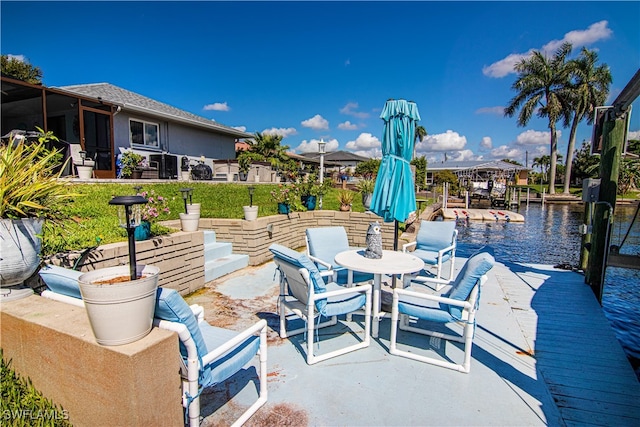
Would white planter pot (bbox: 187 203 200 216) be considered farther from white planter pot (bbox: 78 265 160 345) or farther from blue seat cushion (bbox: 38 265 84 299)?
white planter pot (bbox: 78 265 160 345)

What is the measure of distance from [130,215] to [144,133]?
13.4 meters

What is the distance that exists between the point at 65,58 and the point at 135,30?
4.96m

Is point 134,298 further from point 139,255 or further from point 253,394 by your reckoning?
point 139,255

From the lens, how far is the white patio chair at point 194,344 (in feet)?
5.72

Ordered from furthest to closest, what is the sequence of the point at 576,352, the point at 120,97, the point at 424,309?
the point at 120,97, the point at 576,352, the point at 424,309

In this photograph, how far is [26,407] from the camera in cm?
184

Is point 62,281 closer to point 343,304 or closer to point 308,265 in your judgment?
point 308,265

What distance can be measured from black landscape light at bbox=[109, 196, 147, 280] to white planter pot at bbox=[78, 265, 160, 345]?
0.24 meters

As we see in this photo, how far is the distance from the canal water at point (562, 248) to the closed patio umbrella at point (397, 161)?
10.8 ft

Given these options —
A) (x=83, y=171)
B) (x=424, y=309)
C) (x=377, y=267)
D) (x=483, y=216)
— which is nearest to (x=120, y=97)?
(x=83, y=171)

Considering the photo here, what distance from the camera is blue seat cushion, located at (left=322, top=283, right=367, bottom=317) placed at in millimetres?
2996

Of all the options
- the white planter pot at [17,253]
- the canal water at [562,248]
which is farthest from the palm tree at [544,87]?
the white planter pot at [17,253]

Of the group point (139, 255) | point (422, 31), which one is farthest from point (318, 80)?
point (139, 255)

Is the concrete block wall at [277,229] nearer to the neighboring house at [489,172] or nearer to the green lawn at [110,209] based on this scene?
the green lawn at [110,209]
